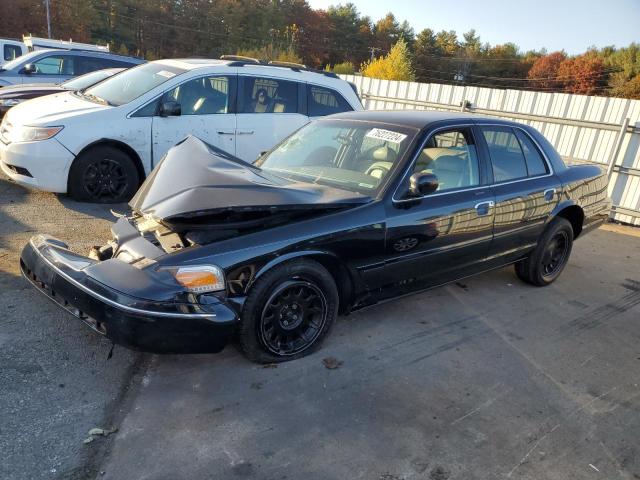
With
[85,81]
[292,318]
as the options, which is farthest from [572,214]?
[85,81]

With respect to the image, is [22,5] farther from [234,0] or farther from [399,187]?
[399,187]

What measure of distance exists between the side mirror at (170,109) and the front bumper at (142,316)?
3.59m

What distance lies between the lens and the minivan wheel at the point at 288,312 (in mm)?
3039

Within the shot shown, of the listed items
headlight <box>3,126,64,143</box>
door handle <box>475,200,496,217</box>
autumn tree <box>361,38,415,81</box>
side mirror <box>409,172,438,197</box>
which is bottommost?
headlight <box>3,126,64,143</box>

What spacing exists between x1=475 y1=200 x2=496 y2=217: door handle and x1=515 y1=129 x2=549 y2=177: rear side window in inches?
31.5

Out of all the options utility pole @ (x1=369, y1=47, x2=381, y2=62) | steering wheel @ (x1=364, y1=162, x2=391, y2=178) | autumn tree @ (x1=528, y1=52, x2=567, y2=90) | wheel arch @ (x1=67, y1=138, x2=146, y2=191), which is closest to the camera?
steering wheel @ (x1=364, y1=162, x2=391, y2=178)

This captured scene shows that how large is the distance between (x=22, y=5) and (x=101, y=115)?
50.8 metres

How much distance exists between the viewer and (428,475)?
2.48 m

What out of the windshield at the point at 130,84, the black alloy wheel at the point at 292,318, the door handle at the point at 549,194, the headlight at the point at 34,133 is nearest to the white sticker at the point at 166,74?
the windshield at the point at 130,84

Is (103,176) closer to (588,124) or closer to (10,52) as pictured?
(588,124)

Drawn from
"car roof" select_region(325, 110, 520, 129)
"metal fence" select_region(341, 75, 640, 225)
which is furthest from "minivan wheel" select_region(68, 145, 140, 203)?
"metal fence" select_region(341, 75, 640, 225)

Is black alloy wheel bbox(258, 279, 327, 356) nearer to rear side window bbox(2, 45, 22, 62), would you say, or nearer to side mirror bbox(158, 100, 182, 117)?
side mirror bbox(158, 100, 182, 117)

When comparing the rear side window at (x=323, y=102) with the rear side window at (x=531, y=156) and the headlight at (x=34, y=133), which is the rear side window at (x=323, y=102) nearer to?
the rear side window at (x=531, y=156)

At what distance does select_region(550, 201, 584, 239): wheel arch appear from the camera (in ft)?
16.4
